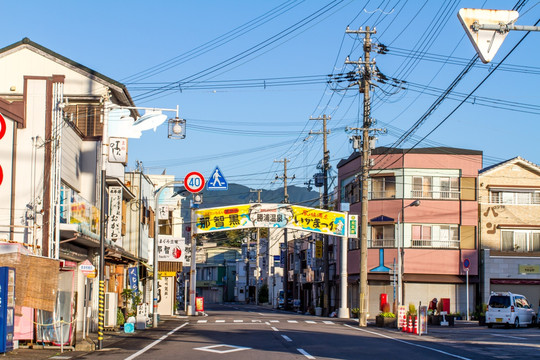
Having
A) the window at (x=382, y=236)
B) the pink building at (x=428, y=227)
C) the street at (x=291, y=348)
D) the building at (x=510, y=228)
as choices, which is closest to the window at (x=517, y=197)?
the building at (x=510, y=228)

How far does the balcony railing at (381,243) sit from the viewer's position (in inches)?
2099

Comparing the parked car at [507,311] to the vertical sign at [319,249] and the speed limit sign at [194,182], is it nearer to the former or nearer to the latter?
the speed limit sign at [194,182]

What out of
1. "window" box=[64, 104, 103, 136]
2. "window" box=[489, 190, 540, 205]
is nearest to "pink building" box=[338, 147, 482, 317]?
"window" box=[489, 190, 540, 205]

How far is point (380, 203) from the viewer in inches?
2128

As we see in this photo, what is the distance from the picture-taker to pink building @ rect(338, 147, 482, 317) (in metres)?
52.6

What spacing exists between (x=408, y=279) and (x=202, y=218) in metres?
16.2

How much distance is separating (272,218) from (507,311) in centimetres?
1660

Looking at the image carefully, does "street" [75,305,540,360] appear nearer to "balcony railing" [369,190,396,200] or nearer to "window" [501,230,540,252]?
"balcony railing" [369,190,396,200]

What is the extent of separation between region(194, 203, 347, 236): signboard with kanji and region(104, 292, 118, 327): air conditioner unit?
1735 cm

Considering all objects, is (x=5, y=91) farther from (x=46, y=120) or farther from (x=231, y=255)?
(x=231, y=255)

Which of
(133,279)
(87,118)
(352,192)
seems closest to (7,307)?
(87,118)

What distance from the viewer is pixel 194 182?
38375mm

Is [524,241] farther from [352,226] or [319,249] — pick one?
[319,249]

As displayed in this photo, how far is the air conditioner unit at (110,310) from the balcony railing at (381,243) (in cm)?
2702
